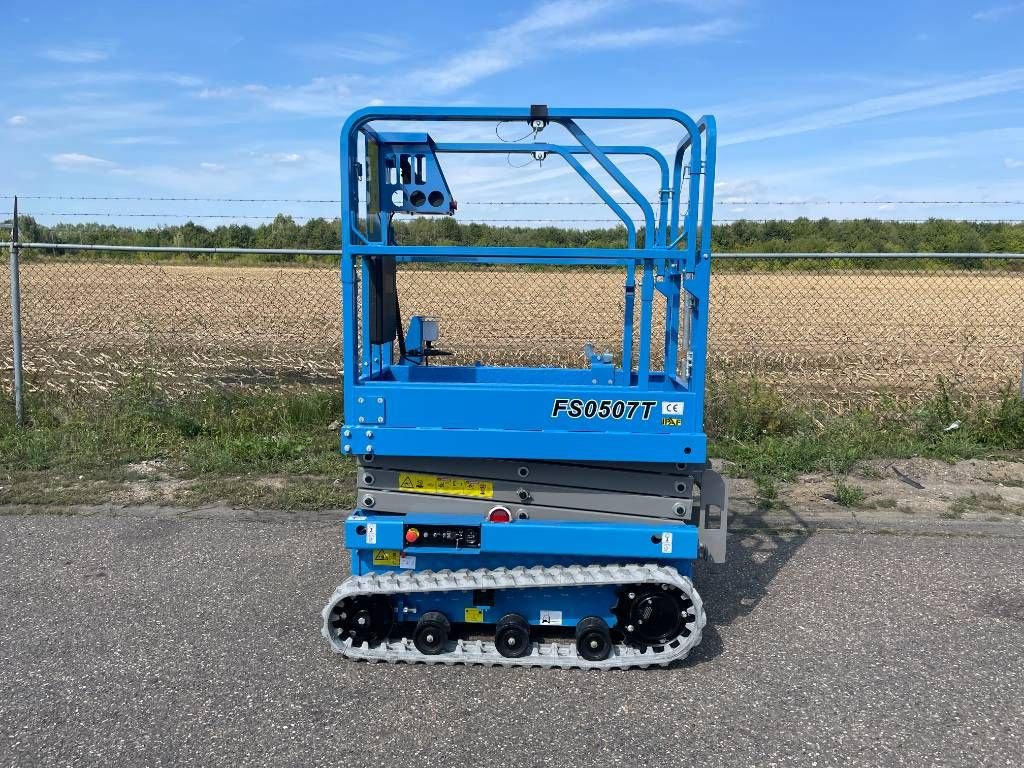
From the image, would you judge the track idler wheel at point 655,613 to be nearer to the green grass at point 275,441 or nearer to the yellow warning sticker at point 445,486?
the yellow warning sticker at point 445,486

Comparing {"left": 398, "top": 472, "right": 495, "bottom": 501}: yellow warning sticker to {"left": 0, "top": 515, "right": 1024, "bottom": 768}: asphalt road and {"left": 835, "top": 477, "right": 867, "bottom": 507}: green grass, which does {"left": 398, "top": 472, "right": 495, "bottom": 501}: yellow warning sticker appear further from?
{"left": 835, "top": 477, "right": 867, "bottom": 507}: green grass

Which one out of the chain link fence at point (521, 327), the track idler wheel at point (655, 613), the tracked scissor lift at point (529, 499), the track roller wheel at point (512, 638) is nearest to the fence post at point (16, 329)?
the chain link fence at point (521, 327)

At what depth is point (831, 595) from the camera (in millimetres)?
4242

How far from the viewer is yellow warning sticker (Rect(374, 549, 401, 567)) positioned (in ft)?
11.7

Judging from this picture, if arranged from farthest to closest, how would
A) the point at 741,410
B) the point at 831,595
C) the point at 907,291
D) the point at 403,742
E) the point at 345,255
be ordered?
the point at 907,291 → the point at 741,410 → the point at 831,595 → the point at 345,255 → the point at 403,742

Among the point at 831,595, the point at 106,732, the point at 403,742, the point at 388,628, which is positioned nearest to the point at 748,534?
the point at 831,595

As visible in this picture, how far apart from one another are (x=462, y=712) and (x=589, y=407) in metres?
1.30

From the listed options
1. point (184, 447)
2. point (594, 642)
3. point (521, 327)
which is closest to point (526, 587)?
point (594, 642)

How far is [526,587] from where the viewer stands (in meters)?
3.37

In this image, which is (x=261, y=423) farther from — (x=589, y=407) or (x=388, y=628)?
(x=589, y=407)

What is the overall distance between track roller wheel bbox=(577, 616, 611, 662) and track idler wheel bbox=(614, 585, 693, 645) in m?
0.12

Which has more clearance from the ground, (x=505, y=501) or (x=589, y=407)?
(x=589, y=407)

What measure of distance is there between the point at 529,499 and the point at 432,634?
70cm

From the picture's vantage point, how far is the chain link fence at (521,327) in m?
9.10
